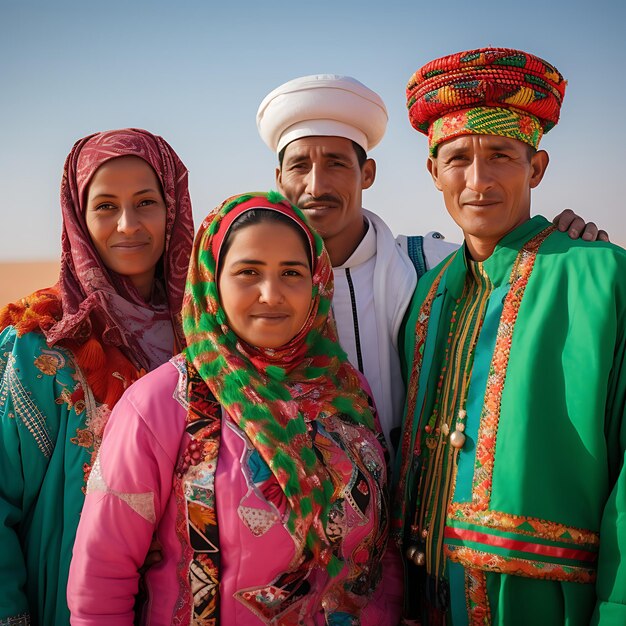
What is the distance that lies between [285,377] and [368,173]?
5.66 ft

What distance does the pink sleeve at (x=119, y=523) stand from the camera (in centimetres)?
191

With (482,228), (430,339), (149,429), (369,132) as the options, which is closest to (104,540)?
(149,429)

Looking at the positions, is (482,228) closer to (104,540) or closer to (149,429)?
(149,429)

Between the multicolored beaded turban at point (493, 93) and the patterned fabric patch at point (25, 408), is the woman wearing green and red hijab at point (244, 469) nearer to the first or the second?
the patterned fabric patch at point (25, 408)

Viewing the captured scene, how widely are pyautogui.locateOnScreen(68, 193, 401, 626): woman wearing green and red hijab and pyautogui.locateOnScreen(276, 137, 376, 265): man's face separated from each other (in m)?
0.95

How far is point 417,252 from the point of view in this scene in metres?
3.43

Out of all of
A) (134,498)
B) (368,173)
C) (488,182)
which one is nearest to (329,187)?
(368,173)

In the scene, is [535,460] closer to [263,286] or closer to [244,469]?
[244,469]

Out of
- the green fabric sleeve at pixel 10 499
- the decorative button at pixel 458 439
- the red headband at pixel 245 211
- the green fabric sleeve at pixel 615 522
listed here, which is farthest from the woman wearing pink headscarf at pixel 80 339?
the green fabric sleeve at pixel 615 522

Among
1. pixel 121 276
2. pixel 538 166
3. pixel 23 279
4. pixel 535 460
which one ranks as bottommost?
pixel 535 460

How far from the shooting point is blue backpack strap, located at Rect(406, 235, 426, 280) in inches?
131

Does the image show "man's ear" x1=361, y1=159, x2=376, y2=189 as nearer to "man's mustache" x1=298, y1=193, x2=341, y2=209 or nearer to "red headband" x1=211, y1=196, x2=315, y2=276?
"man's mustache" x1=298, y1=193, x2=341, y2=209

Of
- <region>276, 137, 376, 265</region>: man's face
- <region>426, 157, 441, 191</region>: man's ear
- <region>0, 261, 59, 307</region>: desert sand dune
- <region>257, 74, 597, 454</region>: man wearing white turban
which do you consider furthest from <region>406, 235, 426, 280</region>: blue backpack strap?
<region>0, 261, 59, 307</region>: desert sand dune

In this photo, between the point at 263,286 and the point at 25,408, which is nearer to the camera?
the point at 263,286
